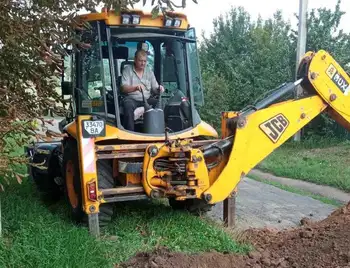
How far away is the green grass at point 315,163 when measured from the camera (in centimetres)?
1168

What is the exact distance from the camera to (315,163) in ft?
45.0

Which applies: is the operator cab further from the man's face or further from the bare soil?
the bare soil

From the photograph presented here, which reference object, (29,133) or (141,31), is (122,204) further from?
(29,133)

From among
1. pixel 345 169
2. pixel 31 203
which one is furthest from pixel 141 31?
pixel 345 169

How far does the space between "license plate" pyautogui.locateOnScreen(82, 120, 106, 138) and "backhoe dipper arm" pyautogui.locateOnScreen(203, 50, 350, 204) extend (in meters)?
1.36

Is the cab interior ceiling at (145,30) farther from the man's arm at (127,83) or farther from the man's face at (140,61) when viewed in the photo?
Result: the man's arm at (127,83)

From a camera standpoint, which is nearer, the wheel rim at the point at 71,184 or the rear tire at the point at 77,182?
the rear tire at the point at 77,182

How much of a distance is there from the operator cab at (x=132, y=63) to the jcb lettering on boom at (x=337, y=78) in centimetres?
164

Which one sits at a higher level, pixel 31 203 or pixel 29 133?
pixel 29 133

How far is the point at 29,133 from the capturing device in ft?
14.2

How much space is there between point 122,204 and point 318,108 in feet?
9.83

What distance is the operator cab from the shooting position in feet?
20.5

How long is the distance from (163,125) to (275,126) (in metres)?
1.33

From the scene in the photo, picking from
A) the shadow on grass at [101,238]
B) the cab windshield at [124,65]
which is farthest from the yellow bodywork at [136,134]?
the shadow on grass at [101,238]
